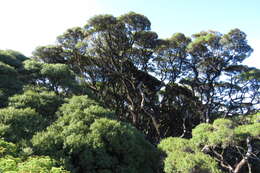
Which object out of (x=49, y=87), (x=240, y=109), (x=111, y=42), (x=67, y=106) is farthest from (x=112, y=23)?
(x=240, y=109)

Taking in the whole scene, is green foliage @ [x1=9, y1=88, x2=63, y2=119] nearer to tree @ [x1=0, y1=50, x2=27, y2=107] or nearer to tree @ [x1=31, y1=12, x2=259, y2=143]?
tree @ [x1=0, y1=50, x2=27, y2=107]

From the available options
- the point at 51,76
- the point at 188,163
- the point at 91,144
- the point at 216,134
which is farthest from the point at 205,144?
the point at 51,76

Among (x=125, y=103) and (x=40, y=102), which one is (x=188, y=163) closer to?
(x=40, y=102)

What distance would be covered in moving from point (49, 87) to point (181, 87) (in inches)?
499

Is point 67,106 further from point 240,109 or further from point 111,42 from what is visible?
point 240,109

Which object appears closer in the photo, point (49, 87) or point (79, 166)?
point (79, 166)

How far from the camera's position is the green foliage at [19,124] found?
7.00 meters

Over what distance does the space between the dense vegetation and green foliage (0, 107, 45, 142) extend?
0.03m

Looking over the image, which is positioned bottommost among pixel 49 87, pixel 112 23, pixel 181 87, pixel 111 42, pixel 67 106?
pixel 67 106

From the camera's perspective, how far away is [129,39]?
608 inches

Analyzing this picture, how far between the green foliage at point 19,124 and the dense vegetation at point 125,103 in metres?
0.03

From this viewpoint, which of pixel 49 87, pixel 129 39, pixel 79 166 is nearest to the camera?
pixel 79 166

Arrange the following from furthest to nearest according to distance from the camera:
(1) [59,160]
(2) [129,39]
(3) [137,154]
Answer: (2) [129,39] < (3) [137,154] < (1) [59,160]

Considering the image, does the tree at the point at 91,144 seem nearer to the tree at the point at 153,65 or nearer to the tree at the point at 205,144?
the tree at the point at 205,144
